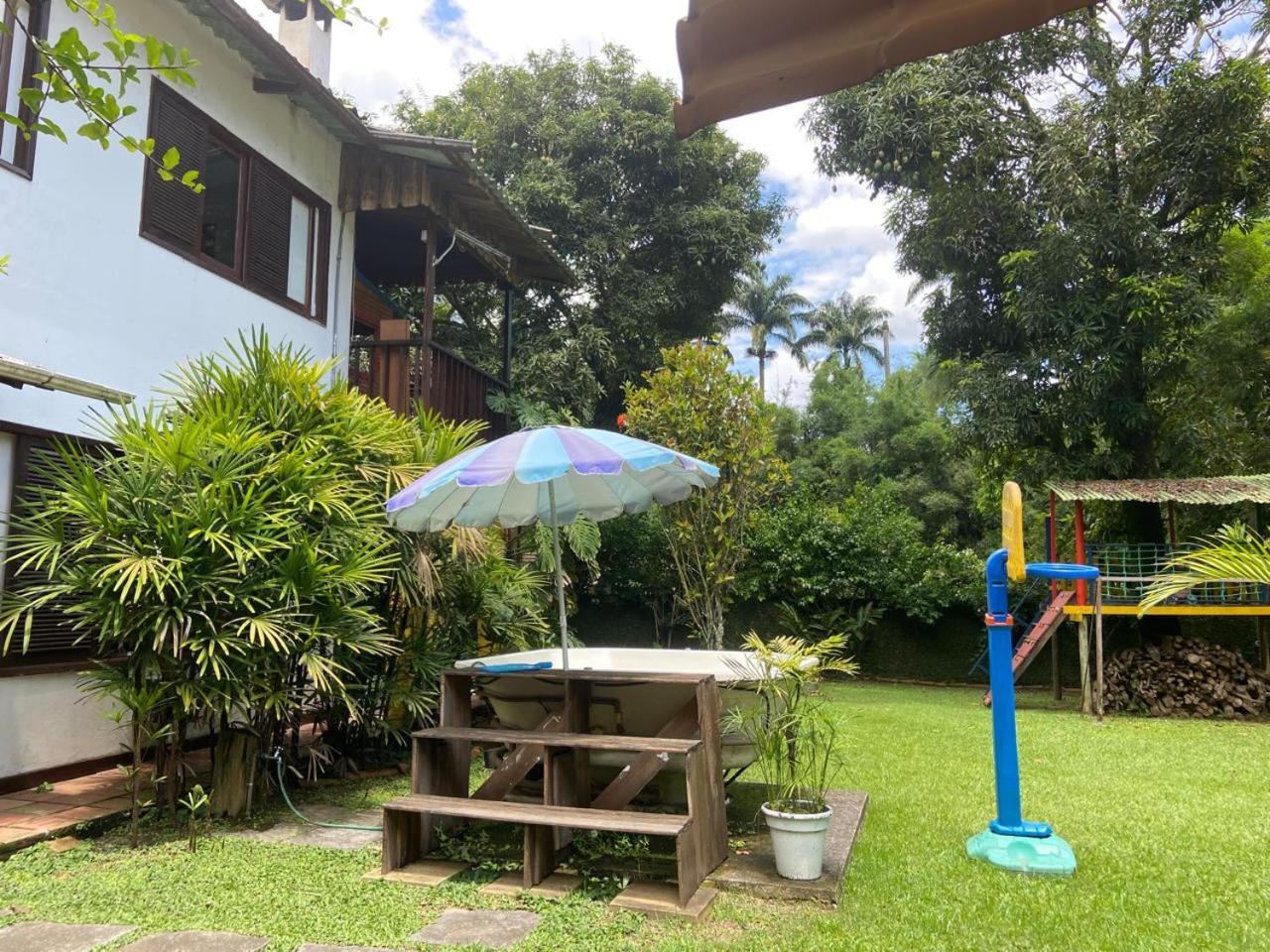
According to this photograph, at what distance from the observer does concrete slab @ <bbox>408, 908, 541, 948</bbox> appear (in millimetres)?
3303

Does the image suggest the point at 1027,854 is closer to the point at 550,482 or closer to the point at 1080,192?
the point at 550,482

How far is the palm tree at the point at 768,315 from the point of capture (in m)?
41.1

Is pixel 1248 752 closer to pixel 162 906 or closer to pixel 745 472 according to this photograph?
pixel 745 472

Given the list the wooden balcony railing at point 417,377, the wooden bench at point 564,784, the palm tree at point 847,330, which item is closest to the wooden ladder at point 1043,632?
the wooden balcony railing at point 417,377

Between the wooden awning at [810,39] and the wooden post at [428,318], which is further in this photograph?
the wooden post at [428,318]

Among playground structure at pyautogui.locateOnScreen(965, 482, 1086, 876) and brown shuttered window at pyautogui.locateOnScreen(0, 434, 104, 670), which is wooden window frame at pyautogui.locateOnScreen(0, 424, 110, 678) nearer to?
brown shuttered window at pyautogui.locateOnScreen(0, 434, 104, 670)

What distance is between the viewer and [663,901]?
3678mm

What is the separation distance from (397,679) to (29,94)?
439cm

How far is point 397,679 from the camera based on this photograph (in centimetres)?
592

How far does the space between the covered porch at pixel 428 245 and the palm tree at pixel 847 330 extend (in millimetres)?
32101

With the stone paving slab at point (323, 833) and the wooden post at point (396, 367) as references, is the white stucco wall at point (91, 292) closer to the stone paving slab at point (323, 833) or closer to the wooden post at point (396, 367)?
the wooden post at point (396, 367)

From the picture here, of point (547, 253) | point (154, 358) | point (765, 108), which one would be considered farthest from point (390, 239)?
point (765, 108)

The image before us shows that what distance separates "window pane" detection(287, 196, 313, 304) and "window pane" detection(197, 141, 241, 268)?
2.39 ft

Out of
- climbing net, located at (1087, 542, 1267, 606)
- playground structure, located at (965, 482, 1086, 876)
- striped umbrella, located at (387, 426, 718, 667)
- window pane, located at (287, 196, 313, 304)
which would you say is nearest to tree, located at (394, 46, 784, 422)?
window pane, located at (287, 196, 313, 304)
